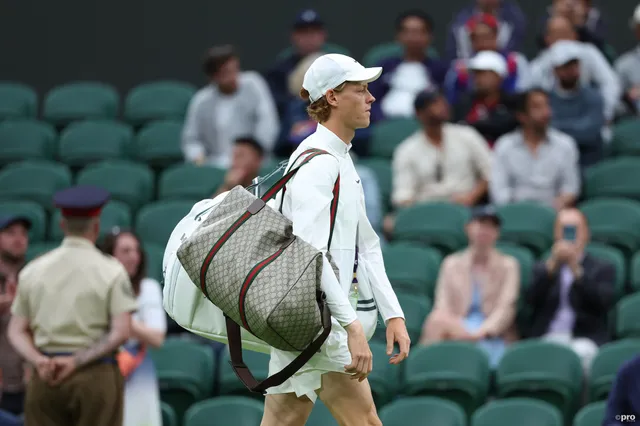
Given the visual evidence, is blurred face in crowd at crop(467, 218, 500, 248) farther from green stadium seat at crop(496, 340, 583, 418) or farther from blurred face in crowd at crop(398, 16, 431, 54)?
blurred face in crowd at crop(398, 16, 431, 54)

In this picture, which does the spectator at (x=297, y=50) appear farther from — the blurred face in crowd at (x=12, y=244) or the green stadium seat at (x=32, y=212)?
the blurred face in crowd at (x=12, y=244)

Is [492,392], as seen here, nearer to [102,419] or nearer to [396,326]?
[102,419]

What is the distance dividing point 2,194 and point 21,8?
3.44 m

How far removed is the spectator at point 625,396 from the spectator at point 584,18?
18.7 feet

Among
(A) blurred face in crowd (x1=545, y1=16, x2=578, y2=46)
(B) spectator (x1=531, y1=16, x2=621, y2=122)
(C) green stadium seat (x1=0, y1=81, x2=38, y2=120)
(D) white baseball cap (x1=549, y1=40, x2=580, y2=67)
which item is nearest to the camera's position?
(D) white baseball cap (x1=549, y1=40, x2=580, y2=67)

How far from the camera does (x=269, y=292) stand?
362 cm

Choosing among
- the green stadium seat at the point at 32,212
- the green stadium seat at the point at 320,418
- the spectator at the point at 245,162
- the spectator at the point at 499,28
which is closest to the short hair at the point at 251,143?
the spectator at the point at 245,162

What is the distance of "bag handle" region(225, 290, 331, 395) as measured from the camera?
3.71m

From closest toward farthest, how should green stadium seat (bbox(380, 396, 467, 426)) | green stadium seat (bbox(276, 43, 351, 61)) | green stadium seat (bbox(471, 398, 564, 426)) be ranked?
1. green stadium seat (bbox(471, 398, 564, 426))
2. green stadium seat (bbox(380, 396, 467, 426))
3. green stadium seat (bbox(276, 43, 351, 61))

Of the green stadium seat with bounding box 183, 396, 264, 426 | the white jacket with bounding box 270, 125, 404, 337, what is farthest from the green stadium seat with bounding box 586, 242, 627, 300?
the white jacket with bounding box 270, 125, 404, 337

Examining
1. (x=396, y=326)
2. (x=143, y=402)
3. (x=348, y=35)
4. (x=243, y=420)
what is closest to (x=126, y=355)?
(x=143, y=402)

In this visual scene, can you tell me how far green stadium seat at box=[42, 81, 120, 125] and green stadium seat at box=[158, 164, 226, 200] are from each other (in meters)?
1.83

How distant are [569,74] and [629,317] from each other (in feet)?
8.70

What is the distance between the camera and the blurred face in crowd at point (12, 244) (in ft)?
22.4
